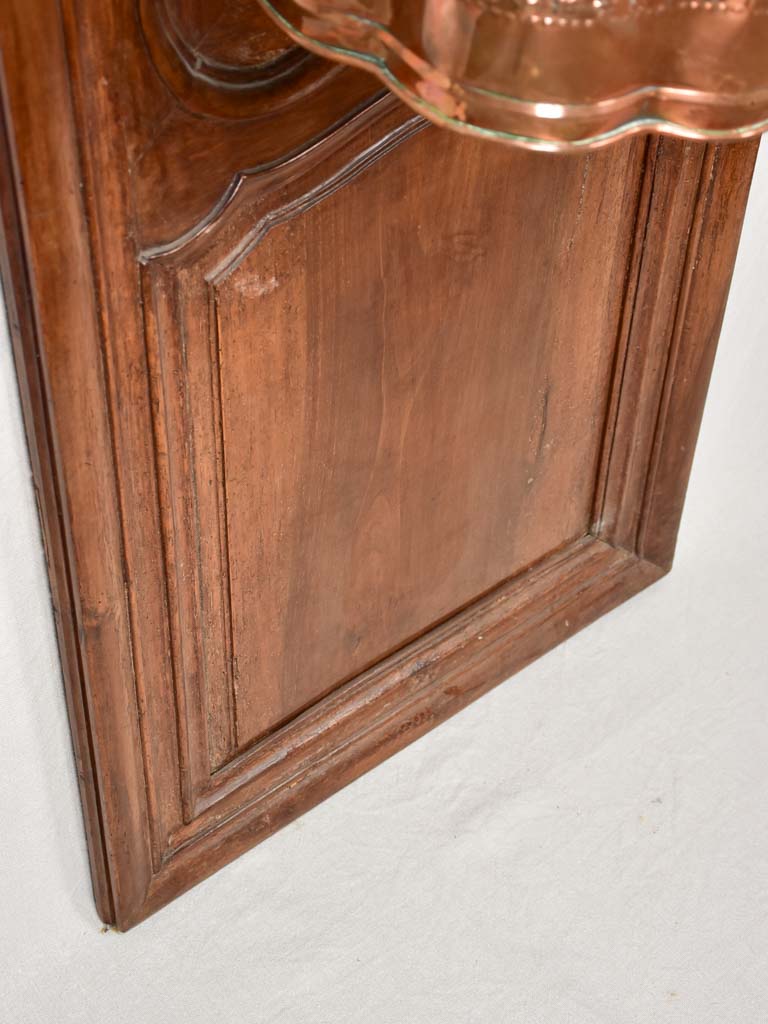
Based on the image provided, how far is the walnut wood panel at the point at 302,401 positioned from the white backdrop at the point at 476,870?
3cm

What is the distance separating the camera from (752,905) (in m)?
1.35

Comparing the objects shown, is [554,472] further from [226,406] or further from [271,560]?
[226,406]

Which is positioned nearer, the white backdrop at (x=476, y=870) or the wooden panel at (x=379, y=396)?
the wooden panel at (x=379, y=396)

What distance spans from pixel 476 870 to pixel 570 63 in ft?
2.89

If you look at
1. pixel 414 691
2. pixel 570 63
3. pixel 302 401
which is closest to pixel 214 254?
pixel 302 401

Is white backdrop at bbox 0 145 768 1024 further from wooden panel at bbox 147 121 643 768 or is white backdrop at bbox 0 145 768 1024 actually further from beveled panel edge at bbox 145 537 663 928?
wooden panel at bbox 147 121 643 768

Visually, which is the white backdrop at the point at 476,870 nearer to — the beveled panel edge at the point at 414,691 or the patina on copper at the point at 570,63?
the beveled panel edge at the point at 414,691

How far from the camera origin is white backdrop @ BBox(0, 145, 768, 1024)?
3.94 ft

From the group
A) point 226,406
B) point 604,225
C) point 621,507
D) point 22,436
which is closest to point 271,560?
point 226,406

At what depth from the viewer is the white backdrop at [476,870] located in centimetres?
120

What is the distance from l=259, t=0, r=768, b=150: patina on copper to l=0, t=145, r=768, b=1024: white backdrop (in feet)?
1.38

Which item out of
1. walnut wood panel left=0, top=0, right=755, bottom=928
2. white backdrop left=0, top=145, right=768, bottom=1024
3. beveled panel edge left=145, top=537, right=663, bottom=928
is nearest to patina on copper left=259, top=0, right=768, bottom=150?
walnut wood panel left=0, top=0, right=755, bottom=928

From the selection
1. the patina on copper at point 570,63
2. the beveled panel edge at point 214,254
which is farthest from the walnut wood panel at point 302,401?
the patina on copper at point 570,63

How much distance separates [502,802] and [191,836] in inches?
12.6
